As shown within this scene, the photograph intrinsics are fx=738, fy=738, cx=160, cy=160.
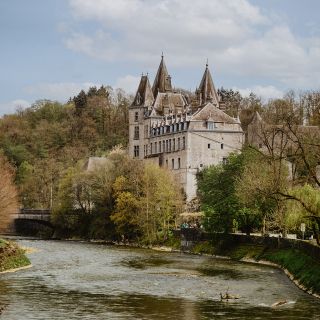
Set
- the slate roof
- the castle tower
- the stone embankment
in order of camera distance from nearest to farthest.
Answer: the stone embankment → the slate roof → the castle tower

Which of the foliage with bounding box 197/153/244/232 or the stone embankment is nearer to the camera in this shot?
the stone embankment

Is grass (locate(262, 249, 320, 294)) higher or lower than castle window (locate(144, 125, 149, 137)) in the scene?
lower

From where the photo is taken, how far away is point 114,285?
53.3 metres

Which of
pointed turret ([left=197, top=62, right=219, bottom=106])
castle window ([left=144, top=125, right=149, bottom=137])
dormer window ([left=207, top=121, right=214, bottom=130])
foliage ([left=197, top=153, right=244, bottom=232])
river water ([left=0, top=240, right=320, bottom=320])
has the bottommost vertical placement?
river water ([left=0, top=240, right=320, bottom=320])

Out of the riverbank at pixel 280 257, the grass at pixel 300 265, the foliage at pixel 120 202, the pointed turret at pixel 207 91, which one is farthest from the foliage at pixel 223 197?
the pointed turret at pixel 207 91

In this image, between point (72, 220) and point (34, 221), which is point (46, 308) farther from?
point (34, 221)

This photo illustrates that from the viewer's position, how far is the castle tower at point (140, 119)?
14488 centimetres

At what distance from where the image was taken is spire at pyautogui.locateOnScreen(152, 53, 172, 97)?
473 ft

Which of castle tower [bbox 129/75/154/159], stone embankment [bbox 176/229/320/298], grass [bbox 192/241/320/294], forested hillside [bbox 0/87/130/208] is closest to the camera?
grass [bbox 192/241/320/294]

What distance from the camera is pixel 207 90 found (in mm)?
138875

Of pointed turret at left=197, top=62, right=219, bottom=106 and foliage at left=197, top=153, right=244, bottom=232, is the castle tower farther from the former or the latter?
foliage at left=197, top=153, right=244, bottom=232

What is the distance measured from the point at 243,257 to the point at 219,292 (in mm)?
25409

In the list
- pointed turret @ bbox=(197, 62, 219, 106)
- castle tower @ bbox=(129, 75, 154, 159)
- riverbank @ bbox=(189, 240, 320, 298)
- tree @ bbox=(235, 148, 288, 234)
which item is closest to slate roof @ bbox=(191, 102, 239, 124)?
pointed turret @ bbox=(197, 62, 219, 106)

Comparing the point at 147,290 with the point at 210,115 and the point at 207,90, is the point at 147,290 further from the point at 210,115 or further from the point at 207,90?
the point at 207,90
